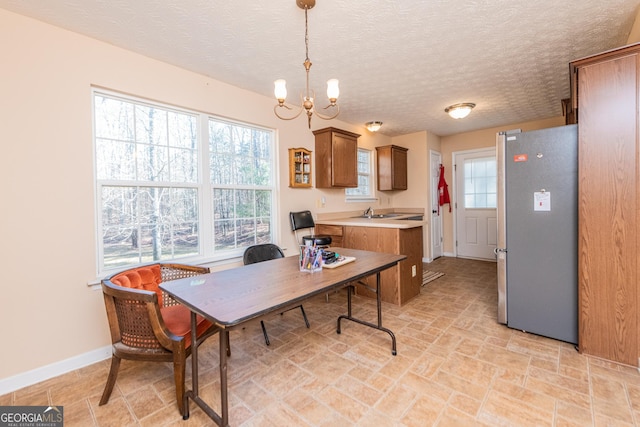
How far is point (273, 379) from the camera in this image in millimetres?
1983

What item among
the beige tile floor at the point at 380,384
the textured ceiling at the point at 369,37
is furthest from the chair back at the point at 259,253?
the textured ceiling at the point at 369,37

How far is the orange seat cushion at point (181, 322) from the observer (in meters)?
1.69

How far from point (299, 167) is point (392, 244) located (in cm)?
163

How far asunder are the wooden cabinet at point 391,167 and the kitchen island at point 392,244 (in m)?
1.82

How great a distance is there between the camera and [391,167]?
521 centimetres

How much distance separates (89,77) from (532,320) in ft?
14.1

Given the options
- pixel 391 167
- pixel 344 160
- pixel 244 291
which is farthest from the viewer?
pixel 391 167

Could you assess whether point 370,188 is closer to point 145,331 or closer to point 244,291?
point 244,291

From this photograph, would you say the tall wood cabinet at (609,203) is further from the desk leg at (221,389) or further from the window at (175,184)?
the window at (175,184)

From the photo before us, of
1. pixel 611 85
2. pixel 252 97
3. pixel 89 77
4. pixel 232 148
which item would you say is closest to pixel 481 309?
pixel 611 85

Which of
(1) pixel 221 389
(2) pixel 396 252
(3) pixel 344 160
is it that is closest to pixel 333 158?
(3) pixel 344 160

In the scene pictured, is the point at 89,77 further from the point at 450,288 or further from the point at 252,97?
the point at 450,288

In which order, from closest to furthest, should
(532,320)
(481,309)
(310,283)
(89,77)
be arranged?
1. (310,283)
2. (89,77)
3. (532,320)
4. (481,309)

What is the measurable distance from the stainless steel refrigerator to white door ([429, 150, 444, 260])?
304 centimetres
